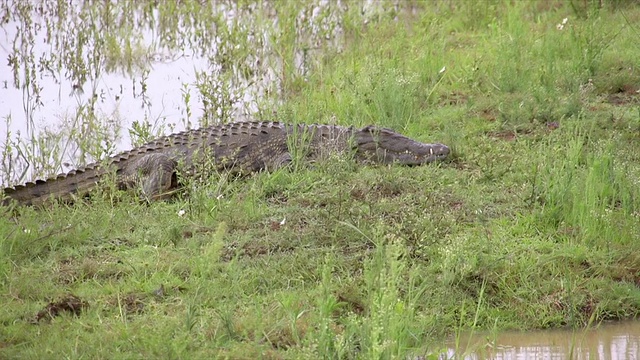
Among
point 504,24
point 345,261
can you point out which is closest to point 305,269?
point 345,261

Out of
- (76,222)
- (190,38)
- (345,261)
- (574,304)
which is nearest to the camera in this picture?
(574,304)

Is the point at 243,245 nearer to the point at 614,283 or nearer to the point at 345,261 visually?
the point at 345,261

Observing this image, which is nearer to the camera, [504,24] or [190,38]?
[504,24]

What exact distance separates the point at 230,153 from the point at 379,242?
2.72 metres

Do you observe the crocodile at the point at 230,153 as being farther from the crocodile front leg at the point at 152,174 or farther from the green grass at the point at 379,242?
the green grass at the point at 379,242

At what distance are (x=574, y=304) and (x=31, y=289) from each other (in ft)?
8.40

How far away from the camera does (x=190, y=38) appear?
9.95 m

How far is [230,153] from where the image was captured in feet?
22.1

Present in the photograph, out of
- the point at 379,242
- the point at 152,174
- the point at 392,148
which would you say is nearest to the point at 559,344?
the point at 379,242

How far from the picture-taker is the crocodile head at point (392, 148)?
21.3 ft

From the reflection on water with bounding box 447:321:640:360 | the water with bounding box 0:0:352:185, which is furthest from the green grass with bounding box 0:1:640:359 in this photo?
the water with bounding box 0:0:352:185

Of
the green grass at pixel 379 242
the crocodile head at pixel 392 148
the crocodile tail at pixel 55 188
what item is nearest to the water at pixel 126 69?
the crocodile tail at pixel 55 188

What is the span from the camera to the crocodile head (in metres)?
6.50

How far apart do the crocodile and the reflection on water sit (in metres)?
2.28
